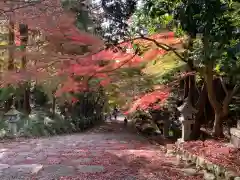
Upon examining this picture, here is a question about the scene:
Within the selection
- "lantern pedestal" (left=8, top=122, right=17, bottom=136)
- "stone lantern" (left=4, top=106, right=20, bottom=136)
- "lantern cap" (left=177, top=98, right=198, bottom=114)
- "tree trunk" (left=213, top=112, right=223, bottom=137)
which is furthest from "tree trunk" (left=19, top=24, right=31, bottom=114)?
"tree trunk" (left=213, top=112, right=223, bottom=137)

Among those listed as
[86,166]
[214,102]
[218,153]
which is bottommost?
[86,166]

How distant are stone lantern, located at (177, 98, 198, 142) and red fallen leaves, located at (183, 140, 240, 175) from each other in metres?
0.86

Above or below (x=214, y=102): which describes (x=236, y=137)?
below

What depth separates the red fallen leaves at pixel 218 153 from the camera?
5746 millimetres

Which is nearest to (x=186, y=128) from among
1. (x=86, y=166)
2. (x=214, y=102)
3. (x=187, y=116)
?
(x=187, y=116)

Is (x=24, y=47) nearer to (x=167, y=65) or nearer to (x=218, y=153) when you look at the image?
(x=167, y=65)

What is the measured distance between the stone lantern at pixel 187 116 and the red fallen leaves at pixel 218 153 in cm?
86

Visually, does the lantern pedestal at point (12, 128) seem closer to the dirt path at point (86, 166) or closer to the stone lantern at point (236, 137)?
the dirt path at point (86, 166)

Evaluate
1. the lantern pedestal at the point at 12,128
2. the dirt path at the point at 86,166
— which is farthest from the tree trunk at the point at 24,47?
the dirt path at the point at 86,166

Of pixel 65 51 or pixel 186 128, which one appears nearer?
pixel 186 128

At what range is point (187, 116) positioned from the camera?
8.88 meters

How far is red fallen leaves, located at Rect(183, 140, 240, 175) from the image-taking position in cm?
575

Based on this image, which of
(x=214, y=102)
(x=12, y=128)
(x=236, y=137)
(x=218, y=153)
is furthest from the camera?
(x=12, y=128)

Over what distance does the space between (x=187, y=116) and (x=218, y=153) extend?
2352mm
